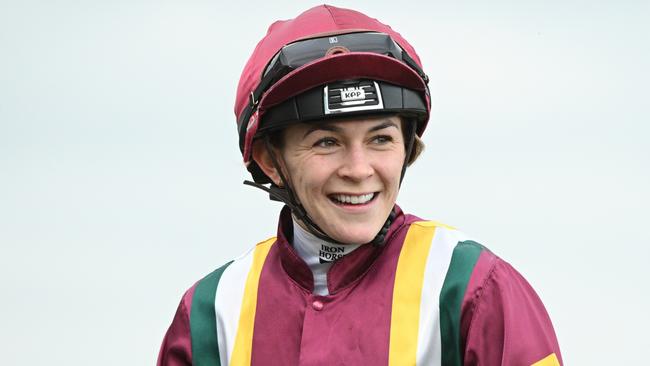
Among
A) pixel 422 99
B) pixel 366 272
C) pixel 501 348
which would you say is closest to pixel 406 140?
pixel 422 99

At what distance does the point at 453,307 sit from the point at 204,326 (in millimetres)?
847

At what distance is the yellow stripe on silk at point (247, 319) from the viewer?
12.5 ft

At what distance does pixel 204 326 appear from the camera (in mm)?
3959

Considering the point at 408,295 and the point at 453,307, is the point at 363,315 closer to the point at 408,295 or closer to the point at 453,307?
the point at 408,295

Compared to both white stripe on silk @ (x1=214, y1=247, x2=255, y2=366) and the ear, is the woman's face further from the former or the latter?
white stripe on silk @ (x1=214, y1=247, x2=255, y2=366)

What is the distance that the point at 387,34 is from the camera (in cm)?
365

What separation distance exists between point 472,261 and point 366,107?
52cm

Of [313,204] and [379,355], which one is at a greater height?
[313,204]

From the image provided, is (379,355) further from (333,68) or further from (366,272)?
(333,68)

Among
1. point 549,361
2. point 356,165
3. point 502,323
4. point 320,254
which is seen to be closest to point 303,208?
point 320,254

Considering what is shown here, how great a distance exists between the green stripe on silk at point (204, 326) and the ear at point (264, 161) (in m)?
0.42

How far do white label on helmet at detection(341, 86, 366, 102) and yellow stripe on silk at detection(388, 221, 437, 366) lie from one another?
0.48 m

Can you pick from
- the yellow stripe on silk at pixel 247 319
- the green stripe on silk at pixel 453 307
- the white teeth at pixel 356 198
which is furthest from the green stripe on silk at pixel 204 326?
the green stripe on silk at pixel 453 307

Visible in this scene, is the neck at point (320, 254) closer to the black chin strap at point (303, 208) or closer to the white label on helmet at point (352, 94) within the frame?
the black chin strap at point (303, 208)
